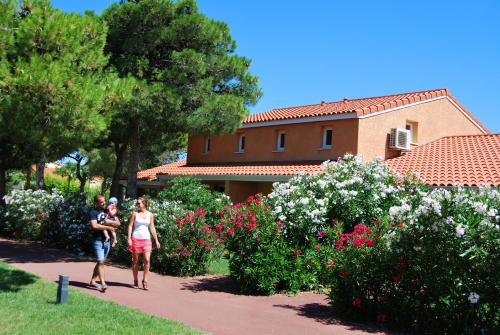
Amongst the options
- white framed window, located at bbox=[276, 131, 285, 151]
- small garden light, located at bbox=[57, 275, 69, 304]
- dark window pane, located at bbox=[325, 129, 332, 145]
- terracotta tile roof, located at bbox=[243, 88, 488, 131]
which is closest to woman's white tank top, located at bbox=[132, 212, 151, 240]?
small garden light, located at bbox=[57, 275, 69, 304]

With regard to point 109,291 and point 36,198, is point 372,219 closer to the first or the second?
point 109,291

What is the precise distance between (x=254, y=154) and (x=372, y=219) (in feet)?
42.6

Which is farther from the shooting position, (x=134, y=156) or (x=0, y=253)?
(x=134, y=156)

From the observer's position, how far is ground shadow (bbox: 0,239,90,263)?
1320cm

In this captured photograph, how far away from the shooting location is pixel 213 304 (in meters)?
8.88

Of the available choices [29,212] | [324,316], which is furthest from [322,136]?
[324,316]

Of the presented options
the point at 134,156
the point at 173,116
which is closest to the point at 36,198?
the point at 134,156

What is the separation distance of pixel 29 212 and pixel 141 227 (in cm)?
925

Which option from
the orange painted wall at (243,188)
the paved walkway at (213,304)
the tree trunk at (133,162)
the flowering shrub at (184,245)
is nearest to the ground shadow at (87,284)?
the paved walkway at (213,304)

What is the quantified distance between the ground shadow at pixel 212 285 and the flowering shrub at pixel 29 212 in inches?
298

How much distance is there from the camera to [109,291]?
31.2ft

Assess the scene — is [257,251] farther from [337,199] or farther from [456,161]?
[456,161]

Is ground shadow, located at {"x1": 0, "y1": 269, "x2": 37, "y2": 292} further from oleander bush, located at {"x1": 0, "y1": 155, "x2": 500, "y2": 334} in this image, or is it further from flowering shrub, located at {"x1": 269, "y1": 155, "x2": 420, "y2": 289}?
flowering shrub, located at {"x1": 269, "y1": 155, "x2": 420, "y2": 289}

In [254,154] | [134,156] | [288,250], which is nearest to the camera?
[288,250]
